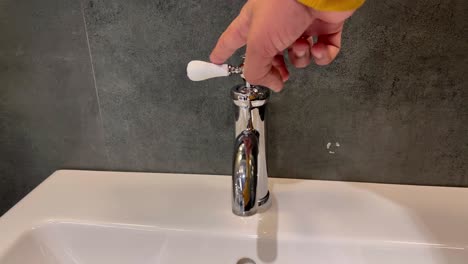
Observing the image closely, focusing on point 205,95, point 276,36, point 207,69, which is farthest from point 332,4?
point 205,95

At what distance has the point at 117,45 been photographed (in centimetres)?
56

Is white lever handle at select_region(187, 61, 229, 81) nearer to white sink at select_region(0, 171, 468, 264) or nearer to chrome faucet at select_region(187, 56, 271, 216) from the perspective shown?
chrome faucet at select_region(187, 56, 271, 216)

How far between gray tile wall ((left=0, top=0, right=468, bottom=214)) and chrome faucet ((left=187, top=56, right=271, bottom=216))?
3.0 inches

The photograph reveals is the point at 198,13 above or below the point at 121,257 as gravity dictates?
above

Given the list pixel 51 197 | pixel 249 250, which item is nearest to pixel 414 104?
pixel 249 250

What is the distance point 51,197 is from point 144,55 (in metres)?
0.26

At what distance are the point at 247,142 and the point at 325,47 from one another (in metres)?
0.15

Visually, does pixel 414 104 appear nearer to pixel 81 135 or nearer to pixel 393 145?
pixel 393 145

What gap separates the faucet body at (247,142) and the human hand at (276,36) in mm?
69

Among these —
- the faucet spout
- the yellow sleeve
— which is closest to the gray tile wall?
the faucet spout

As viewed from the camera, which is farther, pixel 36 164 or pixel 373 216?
pixel 36 164

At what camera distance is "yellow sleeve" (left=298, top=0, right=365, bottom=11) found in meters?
0.27

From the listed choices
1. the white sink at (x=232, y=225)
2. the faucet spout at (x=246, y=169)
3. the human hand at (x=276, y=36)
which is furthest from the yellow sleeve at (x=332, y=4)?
the white sink at (x=232, y=225)

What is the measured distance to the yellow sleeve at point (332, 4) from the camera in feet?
0.88
